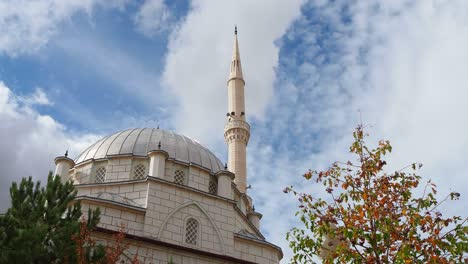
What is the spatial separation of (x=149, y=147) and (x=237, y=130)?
816 cm

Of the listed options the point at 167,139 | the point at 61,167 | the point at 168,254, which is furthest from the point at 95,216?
the point at 167,139

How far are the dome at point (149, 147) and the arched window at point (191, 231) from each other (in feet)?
8.75

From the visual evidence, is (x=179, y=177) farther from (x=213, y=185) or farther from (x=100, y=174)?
(x=100, y=174)

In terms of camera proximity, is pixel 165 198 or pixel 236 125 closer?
pixel 165 198

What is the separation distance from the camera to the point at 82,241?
8.06m

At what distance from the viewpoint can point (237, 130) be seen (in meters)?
24.2

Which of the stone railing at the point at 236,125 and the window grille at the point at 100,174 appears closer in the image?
the window grille at the point at 100,174

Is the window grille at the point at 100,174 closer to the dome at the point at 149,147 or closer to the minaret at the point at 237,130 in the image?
the dome at the point at 149,147

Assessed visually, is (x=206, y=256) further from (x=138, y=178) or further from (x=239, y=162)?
(x=239, y=162)

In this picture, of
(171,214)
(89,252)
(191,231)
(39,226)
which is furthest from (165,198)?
(39,226)

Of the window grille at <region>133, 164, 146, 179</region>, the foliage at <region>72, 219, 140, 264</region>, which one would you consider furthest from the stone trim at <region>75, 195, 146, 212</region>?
the foliage at <region>72, 219, 140, 264</region>

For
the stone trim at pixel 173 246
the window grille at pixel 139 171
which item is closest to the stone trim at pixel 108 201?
the stone trim at pixel 173 246

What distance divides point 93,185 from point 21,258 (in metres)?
7.24

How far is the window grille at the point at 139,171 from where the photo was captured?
1568cm
